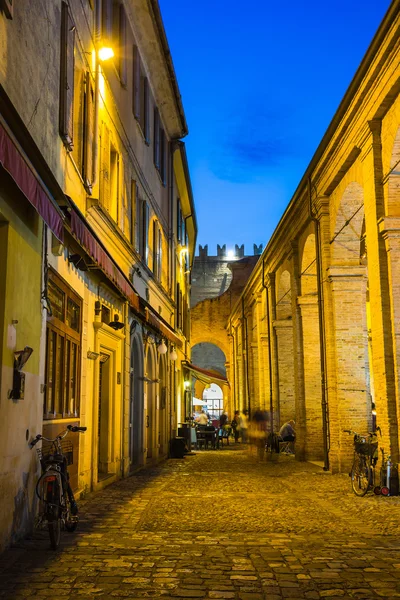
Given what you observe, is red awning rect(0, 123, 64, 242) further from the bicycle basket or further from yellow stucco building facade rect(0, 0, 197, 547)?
the bicycle basket

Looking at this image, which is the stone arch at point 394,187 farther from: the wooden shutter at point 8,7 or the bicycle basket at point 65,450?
the wooden shutter at point 8,7

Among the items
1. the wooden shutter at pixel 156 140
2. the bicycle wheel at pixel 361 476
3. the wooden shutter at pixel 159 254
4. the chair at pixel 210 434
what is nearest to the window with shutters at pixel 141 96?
the wooden shutter at pixel 156 140

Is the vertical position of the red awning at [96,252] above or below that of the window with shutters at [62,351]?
above

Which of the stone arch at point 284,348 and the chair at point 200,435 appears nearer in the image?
the stone arch at point 284,348

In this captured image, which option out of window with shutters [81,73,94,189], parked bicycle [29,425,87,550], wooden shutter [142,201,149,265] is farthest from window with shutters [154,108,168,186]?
parked bicycle [29,425,87,550]

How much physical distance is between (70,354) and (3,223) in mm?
3428

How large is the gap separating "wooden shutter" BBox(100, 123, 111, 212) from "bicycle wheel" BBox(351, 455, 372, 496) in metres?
6.04

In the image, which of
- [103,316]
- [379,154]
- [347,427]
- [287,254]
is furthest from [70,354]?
[287,254]

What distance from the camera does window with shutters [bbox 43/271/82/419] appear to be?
7938 mm

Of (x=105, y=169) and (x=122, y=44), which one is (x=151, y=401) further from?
(x=122, y=44)

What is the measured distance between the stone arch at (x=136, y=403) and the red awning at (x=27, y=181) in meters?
8.35

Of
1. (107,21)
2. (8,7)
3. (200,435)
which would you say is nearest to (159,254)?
(107,21)

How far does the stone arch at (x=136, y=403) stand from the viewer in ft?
48.2

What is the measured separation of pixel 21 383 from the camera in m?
6.36
